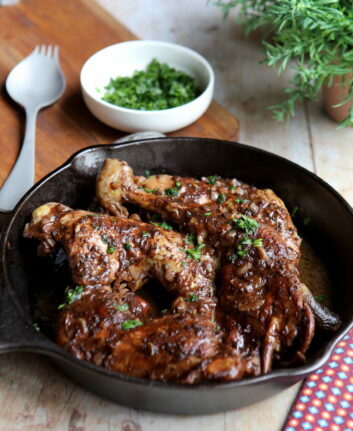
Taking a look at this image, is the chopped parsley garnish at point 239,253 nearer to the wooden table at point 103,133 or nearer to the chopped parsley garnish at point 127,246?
the chopped parsley garnish at point 127,246

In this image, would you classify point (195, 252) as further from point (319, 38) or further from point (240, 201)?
point (319, 38)

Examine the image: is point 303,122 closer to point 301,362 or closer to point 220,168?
point 220,168

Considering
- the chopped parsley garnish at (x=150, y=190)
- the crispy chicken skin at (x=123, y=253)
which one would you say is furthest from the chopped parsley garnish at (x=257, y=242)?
the chopped parsley garnish at (x=150, y=190)

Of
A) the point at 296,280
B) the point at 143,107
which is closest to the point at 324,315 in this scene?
the point at 296,280

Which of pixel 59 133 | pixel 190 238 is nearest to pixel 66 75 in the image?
pixel 59 133

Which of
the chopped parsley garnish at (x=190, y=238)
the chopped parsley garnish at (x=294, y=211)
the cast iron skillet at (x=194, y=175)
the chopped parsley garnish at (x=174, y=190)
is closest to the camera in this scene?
the cast iron skillet at (x=194, y=175)

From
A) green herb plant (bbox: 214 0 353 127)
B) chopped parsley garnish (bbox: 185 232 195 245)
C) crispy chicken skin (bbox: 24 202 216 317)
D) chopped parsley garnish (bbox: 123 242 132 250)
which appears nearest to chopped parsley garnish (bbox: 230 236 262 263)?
crispy chicken skin (bbox: 24 202 216 317)
